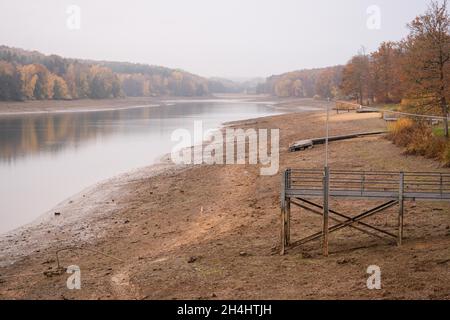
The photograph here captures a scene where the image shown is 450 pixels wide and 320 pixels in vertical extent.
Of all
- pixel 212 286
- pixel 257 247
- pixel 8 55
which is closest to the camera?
pixel 212 286

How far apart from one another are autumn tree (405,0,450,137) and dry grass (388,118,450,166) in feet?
6.11

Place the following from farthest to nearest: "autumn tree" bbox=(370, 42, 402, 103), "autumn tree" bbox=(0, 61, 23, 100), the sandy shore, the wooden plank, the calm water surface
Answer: "autumn tree" bbox=(0, 61, 23, 100)
"autumn tree" bbox=(370, 42, 402, 103)
the wooden plank
the calm water surface
the sandy shore

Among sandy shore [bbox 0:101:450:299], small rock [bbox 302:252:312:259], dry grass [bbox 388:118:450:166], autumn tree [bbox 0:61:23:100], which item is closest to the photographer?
sandy shore [bbox 0:101:450:299]

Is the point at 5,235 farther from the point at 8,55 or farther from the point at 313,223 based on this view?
the point at 8,55

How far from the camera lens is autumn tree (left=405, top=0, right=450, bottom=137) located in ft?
110

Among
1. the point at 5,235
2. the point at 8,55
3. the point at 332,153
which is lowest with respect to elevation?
the point at 5,235

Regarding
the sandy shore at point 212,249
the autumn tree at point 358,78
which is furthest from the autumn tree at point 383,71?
the sandy shore at point 212,249

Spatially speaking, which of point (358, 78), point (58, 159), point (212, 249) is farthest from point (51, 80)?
point (212, 249)

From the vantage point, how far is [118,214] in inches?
999

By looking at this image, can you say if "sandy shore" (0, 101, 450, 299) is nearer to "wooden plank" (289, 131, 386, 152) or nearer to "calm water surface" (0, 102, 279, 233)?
"calm water surface" (0, 102, 279, 233)

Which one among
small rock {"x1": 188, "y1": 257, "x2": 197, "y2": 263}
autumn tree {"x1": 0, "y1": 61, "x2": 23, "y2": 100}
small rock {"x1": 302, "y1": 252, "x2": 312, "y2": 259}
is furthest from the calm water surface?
autumn tree {"x1": 0, "y1": 61, "x2": 23, "y2": 100}

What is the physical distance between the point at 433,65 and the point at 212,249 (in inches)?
937
